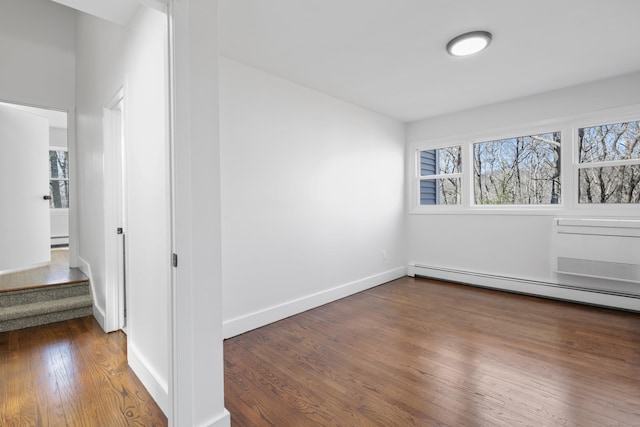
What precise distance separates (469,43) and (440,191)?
2606 mm

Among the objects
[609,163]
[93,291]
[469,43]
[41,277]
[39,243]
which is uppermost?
[469,43]

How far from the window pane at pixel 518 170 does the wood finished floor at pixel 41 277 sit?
5290 mm

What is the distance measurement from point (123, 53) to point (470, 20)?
2.61 meters

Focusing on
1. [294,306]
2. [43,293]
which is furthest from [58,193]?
[294,306]

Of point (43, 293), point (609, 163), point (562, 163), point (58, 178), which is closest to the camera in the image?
point (43, 293)

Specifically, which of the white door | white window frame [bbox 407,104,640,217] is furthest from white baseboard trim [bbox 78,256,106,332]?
white window frame [bbox 407,104,640,217]

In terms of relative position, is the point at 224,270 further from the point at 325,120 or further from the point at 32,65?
the point at 32,65

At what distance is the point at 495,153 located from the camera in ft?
13.7

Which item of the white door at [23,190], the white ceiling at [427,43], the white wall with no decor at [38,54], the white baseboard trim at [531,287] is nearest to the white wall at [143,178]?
the white ceiling at [427,43]

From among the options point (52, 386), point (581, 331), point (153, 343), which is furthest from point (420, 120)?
point (52, 386)

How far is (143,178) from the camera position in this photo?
186 centimetres

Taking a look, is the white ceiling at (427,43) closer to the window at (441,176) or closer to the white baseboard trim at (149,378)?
the window at (441,176)

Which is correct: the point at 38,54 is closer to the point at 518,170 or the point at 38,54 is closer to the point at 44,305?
the point at 44,305

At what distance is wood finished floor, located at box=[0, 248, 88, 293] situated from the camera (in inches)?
117
